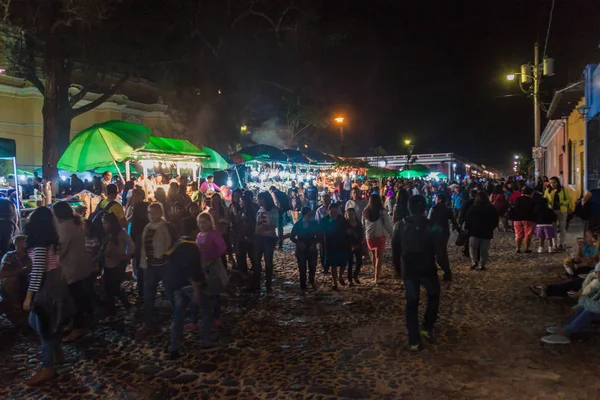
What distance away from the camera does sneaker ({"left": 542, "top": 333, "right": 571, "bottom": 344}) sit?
5.12 m

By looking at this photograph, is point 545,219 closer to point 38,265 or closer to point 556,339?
point 556,339

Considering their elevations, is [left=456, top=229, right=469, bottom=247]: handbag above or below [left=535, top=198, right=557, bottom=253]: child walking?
below

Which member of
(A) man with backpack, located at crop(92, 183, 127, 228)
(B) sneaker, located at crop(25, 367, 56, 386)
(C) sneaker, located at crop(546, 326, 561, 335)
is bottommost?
(B) sneaker, located at crop(25, 367, 56, 386)

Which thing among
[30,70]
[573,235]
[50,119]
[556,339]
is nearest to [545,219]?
[573,235]

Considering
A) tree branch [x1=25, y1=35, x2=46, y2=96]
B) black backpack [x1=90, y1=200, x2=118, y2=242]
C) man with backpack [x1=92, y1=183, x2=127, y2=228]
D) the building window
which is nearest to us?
black backpack [x1=90, y1=200, x2=118, y2=242]

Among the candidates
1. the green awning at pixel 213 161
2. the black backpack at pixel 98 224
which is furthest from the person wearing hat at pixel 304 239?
the green awning at pixel 213 161

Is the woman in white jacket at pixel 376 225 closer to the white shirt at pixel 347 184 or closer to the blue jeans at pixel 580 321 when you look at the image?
the blue jeans at pixel 580 321

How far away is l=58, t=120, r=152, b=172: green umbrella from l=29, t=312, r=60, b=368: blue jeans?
16.9 ft

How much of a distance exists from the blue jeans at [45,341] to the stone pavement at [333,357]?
0.72 ft

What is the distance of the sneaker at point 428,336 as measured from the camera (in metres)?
5.25

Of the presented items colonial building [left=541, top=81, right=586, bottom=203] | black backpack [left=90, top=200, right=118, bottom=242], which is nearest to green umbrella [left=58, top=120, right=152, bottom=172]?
black backpack [left=90, top=200, right=118, bottom=242]

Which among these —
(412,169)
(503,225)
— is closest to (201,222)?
(503,225)

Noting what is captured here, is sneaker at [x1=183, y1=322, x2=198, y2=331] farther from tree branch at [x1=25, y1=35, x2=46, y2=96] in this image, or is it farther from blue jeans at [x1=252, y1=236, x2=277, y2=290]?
tree branch at [x1=25, y1=35, x2=46, y2=96]

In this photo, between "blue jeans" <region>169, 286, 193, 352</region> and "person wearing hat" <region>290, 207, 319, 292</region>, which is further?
"person wearing hat" <region>290, 207, 319, 292</region>
